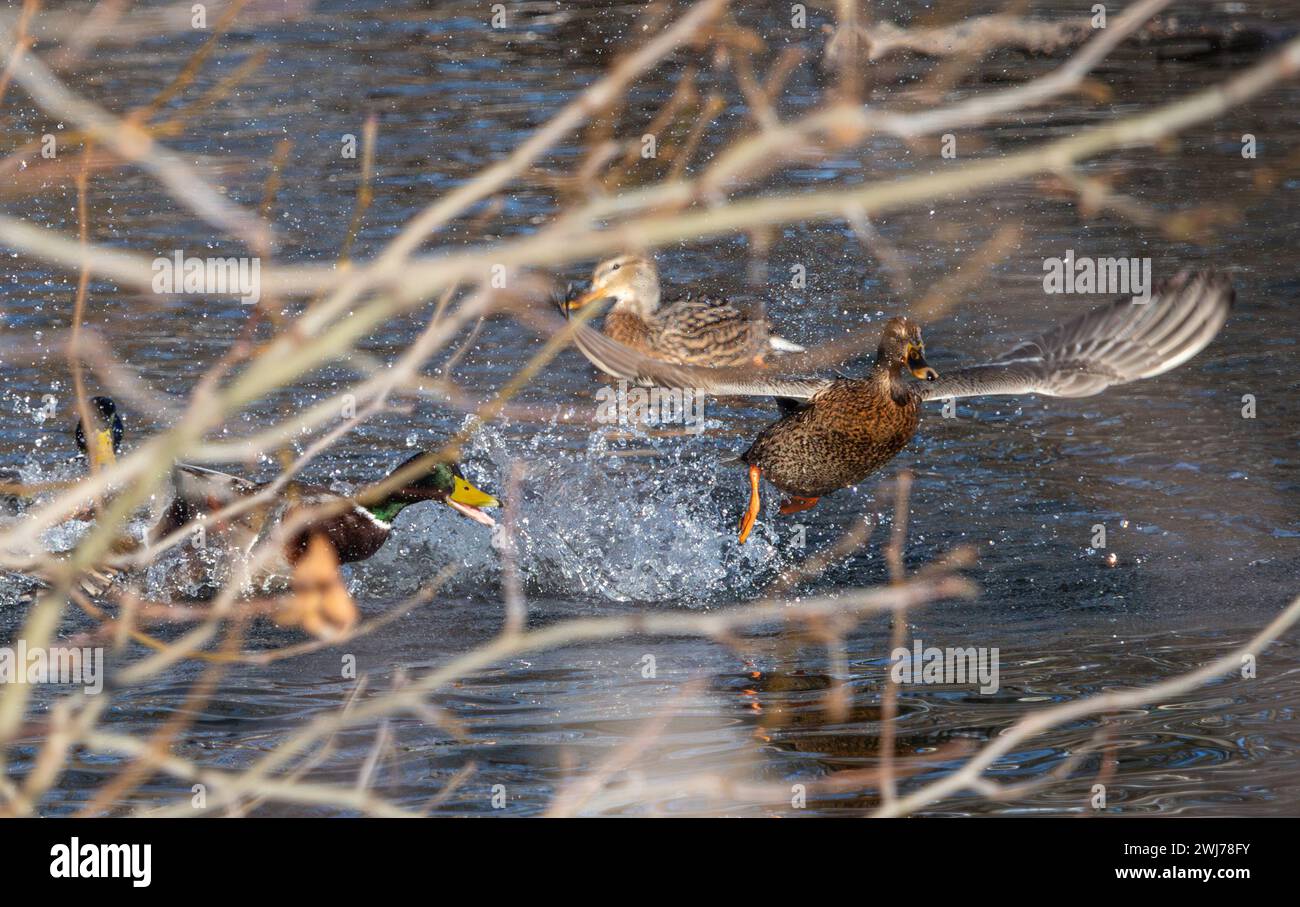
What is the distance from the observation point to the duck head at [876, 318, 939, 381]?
7113 millimetres

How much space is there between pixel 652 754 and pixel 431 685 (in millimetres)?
3198

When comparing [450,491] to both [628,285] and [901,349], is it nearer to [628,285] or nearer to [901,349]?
[628,285]

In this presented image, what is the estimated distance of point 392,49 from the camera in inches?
674

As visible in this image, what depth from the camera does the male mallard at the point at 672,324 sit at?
26.6 feet

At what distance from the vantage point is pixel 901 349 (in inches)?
280

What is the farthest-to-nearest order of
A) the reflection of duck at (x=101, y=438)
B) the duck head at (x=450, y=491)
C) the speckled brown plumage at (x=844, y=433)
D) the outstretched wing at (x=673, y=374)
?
1. the duck head at (x=450, y=491)
2. the speckled brown plumage at (x=844, y=433)
3. the reflection of duck at (x=101, y=438)
4. the outstretched wing at (x=673, y=374)

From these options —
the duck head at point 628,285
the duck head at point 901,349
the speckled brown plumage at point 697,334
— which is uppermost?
the duck head at point 628,285

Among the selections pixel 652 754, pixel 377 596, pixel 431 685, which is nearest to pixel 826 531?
pixel 377 596

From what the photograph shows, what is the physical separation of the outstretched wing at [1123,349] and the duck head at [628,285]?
1.90 metres

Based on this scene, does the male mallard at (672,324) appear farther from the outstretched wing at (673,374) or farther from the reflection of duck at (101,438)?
the reflection of duck at (101,438)

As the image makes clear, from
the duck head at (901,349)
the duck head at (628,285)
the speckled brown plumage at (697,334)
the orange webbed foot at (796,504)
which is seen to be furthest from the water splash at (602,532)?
the duck head at (901,349)

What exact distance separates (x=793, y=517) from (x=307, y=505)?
233 centimetres

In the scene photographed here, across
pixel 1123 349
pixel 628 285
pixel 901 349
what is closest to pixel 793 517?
pixel 901 349
